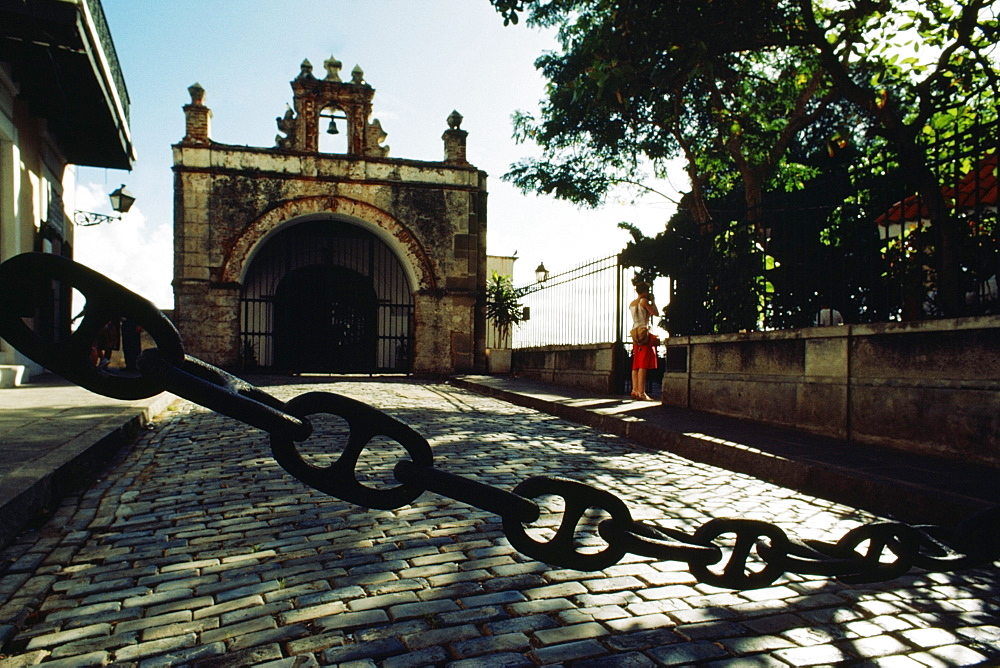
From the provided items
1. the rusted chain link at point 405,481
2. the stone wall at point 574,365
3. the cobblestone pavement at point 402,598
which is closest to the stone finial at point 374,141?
the stone wall at point 574,365

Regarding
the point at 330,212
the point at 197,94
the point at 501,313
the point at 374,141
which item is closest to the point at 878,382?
the point at 501,313

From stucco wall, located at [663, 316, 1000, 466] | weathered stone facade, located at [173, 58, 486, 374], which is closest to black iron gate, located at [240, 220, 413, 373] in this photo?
weathered stone facade, located at [173, 58, 486, 374]

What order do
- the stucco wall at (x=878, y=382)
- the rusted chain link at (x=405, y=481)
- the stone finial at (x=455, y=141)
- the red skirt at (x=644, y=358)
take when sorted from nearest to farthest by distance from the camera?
1. the rusted chain link at (x=405, y=481)
2. the stucco wall at (x=878, y=382)
3. the red skirt at (x=644, y=358)
4. the stone finial at (x=455, y=141)

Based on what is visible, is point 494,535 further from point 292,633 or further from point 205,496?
point 205,496

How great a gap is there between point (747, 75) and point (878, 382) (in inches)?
339

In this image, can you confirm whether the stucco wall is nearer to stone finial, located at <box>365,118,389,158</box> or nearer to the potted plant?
the potted plant

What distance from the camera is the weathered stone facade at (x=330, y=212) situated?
59.6 ft

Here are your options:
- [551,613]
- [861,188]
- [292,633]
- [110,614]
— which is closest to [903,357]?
[861,188]

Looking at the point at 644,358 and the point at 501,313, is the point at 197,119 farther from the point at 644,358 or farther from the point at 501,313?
the point at 644,358

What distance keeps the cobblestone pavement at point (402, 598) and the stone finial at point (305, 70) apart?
17.1 m

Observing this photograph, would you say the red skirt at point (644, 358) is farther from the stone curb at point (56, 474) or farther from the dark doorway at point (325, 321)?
the dark doorway at point (325, 321)

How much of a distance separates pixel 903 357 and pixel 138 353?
5.57 metres

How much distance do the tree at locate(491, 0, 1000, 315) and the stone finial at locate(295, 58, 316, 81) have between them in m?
5.94

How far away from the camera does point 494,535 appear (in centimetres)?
333
